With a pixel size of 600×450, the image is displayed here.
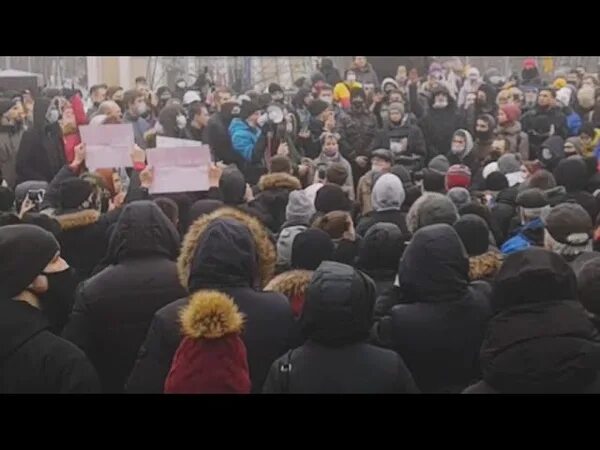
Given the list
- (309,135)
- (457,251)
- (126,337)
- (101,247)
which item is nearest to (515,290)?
(457,251)

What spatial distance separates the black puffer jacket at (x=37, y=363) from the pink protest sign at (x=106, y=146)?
3.82 meters

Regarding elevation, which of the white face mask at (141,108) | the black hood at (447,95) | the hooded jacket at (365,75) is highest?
the hooded jacket at (365,75)

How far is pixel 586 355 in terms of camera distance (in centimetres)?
356

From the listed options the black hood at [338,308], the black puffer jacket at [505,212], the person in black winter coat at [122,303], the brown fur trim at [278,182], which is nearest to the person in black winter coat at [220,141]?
the brown fur trim at [278,182]

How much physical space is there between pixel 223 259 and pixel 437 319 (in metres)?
0.96

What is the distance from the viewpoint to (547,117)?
12383 millimetres

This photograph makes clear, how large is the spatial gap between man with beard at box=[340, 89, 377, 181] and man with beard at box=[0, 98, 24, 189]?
3.64 metres

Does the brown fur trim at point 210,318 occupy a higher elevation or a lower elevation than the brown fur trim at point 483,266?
higher

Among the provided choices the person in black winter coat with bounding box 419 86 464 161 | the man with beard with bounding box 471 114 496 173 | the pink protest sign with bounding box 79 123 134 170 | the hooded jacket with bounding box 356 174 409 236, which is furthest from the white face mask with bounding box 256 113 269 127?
the hooded jacket with bounding box 356 174 409 236

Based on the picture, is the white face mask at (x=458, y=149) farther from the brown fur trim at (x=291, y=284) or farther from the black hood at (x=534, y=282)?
the black hood at (x=534, y=282)

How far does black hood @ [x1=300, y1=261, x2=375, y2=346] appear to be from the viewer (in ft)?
12.3

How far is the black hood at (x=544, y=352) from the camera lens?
354cm
